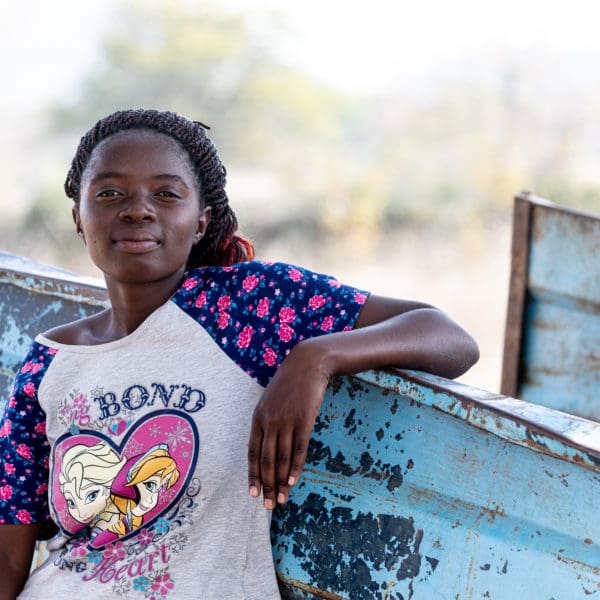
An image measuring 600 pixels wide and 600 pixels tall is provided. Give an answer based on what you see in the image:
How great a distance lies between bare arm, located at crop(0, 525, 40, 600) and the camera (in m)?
1.95

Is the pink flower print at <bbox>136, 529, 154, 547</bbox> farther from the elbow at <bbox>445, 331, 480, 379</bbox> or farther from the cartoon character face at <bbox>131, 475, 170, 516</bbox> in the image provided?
the elbow at <bbox>445, 331, 480, 379</bbox>

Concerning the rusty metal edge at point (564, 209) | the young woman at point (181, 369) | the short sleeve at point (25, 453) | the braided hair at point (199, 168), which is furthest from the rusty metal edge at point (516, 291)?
the short sleeve at point (25, 453)

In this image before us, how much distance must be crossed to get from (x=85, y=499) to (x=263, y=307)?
496 millimetres

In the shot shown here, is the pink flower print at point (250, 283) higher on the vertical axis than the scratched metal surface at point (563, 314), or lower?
lower

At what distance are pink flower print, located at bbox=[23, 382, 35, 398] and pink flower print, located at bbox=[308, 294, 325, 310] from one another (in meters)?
0.59

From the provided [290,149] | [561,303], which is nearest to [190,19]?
[290,149]

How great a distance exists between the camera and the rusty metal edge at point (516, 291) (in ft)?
12.9

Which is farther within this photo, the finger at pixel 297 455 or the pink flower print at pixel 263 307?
the pink flower print at pixel 263 307

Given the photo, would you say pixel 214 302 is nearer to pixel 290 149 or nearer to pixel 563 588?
pixel 563 588

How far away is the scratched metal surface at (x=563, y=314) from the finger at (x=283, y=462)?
97.3 inches

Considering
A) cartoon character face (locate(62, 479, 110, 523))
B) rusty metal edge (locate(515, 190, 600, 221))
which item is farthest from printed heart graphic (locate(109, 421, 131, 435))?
rusty metal edge (locate(515, 190, 600, 221))

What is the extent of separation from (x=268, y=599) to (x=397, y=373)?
1.59ft

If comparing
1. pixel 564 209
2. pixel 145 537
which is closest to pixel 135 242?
pixel 145 537

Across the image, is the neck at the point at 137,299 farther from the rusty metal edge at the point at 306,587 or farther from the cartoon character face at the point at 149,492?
the rusty metal edge at the point at 306,587
